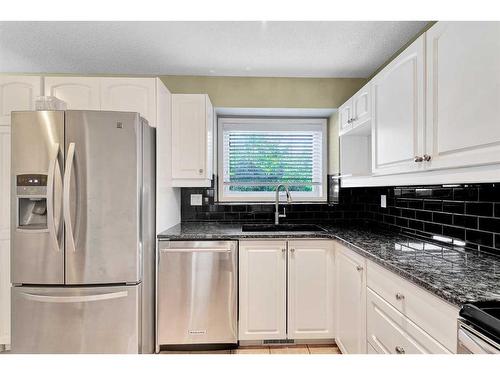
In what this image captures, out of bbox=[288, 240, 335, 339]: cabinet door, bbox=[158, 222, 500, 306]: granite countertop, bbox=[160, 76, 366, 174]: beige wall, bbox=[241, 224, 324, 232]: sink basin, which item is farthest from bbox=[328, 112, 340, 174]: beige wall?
bbox=[288, 240, 335, 339]: cabinet door

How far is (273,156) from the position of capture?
3.17m

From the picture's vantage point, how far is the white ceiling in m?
1.99

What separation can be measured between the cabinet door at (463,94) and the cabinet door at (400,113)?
0.08 metres

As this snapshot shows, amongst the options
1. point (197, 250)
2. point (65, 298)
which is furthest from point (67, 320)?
point (197, 250)

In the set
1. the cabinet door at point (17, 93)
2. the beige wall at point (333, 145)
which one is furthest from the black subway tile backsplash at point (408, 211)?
the cabinet door at point (17, 93)

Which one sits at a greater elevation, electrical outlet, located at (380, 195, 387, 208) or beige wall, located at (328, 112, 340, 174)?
beige wall, located at (328, 112, 340, 174)

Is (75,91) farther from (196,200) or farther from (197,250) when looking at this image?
(197,250)

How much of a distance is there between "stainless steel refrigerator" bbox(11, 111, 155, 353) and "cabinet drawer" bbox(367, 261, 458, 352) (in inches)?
57.4

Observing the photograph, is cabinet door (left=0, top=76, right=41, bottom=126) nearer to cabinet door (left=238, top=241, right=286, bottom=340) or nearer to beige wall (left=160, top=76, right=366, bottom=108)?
beige wall (left=160, top=76, right=366, bottom=108)

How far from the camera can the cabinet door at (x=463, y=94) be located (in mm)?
1040

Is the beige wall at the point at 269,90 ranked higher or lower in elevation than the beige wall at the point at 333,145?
higher

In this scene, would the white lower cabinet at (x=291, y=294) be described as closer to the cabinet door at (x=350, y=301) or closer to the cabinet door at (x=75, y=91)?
the cabinet door at (x=350, y=301)

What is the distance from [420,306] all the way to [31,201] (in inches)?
85.6
